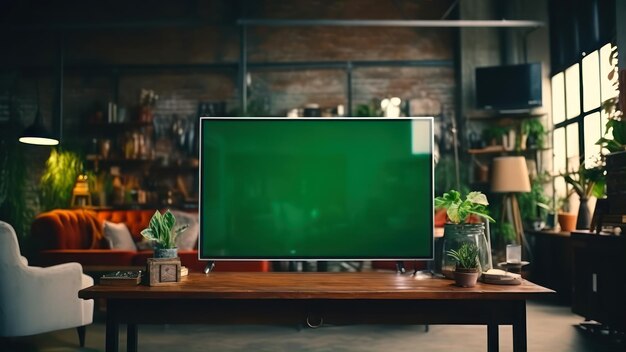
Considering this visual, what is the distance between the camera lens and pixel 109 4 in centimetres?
909

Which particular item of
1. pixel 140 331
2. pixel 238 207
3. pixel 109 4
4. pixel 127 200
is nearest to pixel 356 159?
pixel 238 207

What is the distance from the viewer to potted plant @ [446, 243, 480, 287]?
7.69 feet

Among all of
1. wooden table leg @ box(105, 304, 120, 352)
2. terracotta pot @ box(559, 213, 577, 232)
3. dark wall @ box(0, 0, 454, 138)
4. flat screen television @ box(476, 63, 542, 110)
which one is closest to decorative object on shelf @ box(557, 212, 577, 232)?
terracotta pot @ box(559, 213, 577, 232)

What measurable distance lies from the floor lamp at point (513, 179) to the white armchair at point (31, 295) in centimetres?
509

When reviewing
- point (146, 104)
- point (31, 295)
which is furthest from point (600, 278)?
point (146, 104)

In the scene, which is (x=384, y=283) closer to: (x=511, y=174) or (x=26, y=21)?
(x=511, y=174)

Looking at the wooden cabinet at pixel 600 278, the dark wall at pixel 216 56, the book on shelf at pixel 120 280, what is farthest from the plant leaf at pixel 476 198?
the dark wall at pixel 216 56

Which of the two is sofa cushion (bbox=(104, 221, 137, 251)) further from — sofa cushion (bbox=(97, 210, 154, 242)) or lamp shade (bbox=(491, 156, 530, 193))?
lamp shade (bbox=(491, 156, 530, 193))

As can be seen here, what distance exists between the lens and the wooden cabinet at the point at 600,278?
430cm

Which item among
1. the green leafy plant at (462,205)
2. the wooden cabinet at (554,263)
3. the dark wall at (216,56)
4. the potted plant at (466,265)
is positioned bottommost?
the wooden cabinet at (554,263)

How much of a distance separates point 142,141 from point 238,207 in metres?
6.05

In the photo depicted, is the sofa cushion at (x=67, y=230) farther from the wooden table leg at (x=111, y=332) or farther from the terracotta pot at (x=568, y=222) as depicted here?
the terracotta pot at (x=568, y=222)

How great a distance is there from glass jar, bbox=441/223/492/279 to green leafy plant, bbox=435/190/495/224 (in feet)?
0.19

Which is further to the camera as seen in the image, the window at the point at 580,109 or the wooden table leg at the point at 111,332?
the window at the point at 580,109
